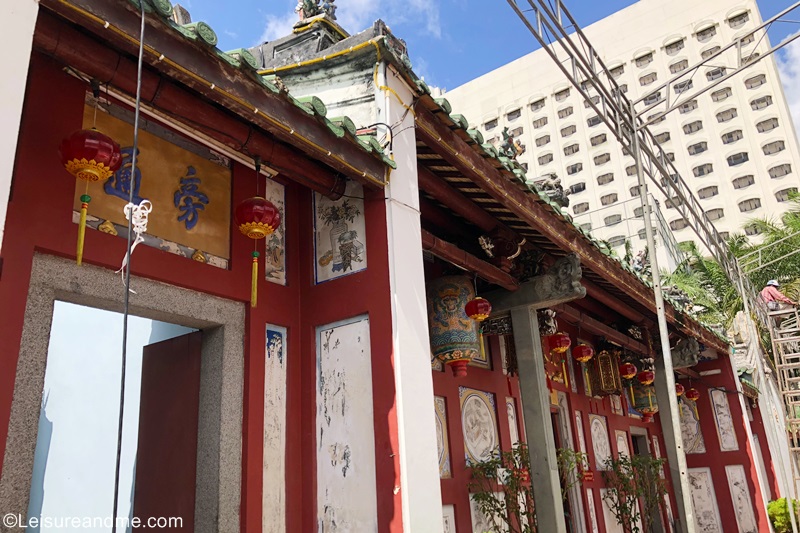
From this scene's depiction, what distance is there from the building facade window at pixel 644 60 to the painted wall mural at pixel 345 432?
42701 mm

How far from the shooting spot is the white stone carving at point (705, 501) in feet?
41.4

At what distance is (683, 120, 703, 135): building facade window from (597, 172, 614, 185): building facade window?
16.2 ft

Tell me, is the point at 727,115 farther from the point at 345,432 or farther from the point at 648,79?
the point at 345,432

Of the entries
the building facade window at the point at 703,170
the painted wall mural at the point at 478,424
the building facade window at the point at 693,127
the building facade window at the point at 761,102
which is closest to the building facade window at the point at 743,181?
the building facade window at the point at 703,170

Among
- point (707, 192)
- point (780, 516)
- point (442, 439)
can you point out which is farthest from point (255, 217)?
point (707, 192)

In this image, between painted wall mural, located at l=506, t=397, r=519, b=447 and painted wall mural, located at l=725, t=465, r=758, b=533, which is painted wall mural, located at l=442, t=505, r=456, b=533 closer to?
painted wall mural, located at l=506, t=397, r=519, b=447

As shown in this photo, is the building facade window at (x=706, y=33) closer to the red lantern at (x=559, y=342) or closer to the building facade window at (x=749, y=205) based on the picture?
the building facade window at (x=749, y=205)

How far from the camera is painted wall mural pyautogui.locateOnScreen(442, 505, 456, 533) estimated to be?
6.55 m

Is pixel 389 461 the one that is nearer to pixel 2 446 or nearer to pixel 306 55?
pixel 2 446

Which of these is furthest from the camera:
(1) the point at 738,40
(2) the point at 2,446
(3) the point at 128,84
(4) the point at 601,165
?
(4) the point at 601,165

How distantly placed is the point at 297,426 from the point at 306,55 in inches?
120

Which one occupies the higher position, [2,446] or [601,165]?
[601,165]

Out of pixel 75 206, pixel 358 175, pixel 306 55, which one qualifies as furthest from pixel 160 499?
pixel 306 55

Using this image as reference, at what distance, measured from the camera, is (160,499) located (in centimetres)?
450
